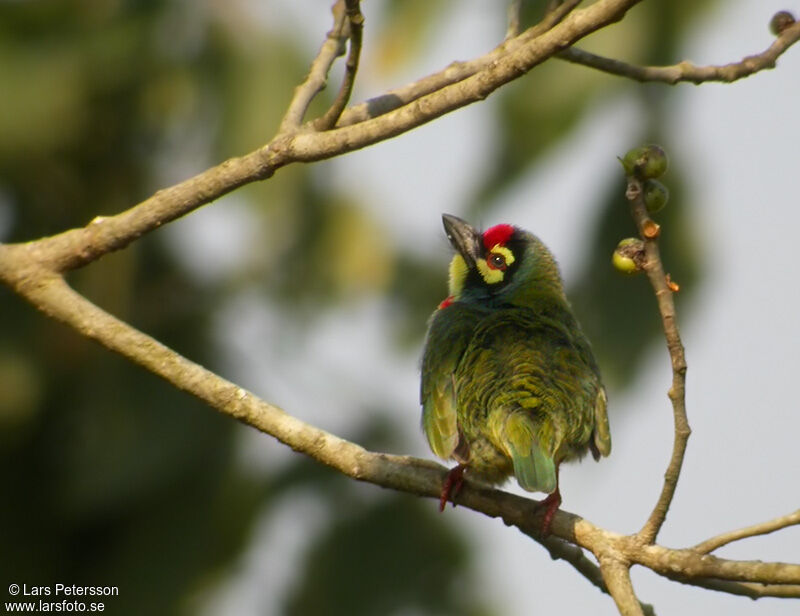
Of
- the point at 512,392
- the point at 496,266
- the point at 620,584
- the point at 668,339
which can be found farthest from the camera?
the point at 496,266

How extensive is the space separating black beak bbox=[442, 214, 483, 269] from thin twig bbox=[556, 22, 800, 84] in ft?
3.87

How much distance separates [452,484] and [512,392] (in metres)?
0.38

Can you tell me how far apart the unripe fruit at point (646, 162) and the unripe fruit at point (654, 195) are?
18 millimetres

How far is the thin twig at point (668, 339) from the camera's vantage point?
2.61 meters

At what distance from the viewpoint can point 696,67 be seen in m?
3.60

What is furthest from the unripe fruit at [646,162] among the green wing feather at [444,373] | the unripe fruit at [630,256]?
the green wing feather at [444,373]

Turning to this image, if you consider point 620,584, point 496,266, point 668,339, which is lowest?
point 620,584

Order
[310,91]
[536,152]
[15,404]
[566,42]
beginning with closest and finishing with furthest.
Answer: [566,42] → [310,91] → [536,152] → [15,404]

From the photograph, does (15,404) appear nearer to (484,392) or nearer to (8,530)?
(8,530)

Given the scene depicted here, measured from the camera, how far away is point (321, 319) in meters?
6.46

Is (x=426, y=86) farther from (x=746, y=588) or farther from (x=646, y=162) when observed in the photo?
(x=746, y=588)

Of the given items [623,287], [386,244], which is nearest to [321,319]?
[386,244]

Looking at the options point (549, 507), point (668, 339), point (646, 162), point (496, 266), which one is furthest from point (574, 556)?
point (496, 266)

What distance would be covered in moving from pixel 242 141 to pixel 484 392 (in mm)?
2062
